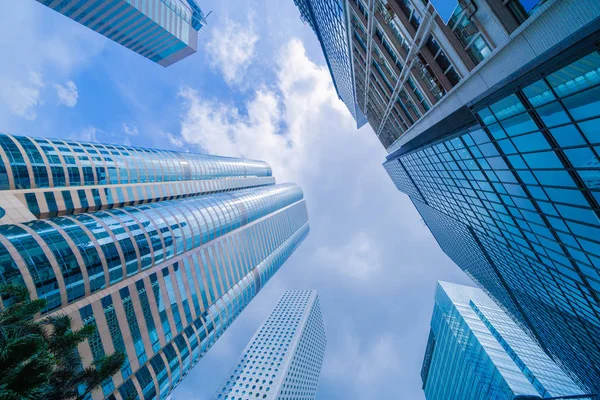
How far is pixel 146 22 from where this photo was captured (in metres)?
63.3

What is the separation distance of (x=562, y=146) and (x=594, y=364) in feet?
103

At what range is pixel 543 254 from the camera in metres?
21.2

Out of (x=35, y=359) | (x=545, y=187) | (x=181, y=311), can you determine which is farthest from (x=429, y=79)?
(x=181, y=311)

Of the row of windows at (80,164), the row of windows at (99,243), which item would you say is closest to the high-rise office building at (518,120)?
the row of windows at (99,243)

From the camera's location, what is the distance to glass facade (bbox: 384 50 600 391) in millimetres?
10938

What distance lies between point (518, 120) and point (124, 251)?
4330 centimetres

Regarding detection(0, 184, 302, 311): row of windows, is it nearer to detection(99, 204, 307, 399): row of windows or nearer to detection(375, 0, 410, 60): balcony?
detection(99, 204, 307, 399): row of windows

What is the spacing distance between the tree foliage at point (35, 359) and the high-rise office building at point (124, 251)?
45.1 ft

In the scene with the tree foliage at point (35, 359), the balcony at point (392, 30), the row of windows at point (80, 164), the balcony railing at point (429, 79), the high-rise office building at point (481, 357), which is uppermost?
the row of windows at point (80, 164)

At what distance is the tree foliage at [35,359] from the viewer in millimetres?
9719

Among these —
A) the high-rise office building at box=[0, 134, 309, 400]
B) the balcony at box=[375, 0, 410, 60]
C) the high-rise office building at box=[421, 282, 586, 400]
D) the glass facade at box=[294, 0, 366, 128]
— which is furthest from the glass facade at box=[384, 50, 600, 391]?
the high-rise office building at box=[0, 134, 309, 400]

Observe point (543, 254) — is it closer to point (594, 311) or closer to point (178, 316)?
point (594, 311)

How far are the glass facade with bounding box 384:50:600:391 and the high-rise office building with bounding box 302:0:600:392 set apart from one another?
71mm

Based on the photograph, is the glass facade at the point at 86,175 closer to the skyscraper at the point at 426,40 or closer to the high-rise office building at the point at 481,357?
the skyscraper at the point at 426,40
